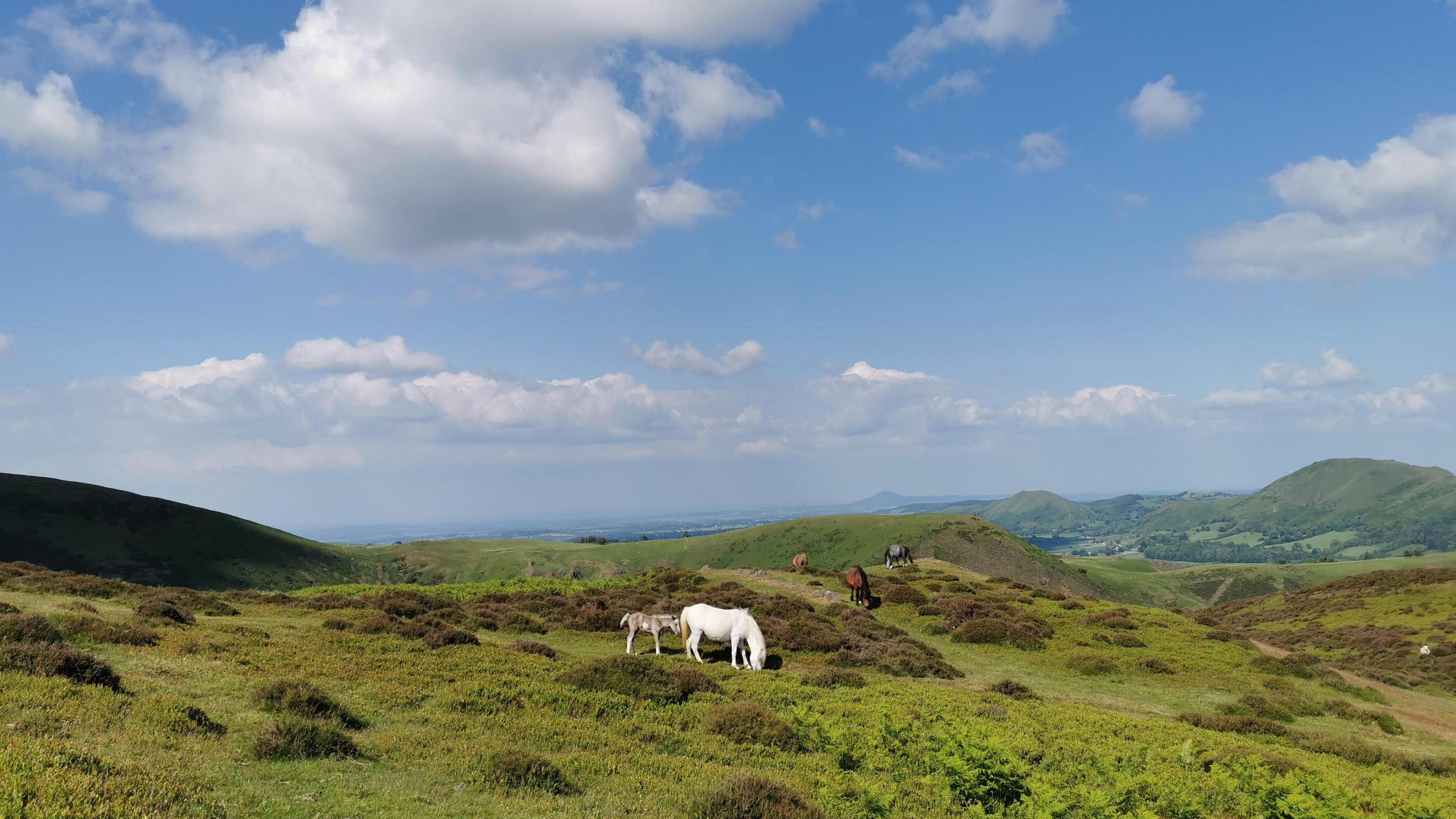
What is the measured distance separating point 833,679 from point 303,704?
14.9m

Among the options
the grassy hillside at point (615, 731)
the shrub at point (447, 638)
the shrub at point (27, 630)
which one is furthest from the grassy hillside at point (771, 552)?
the shrub at point (27, 630)

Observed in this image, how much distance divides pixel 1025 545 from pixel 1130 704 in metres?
124

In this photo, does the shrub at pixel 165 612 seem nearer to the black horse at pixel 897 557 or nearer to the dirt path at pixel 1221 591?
the black horse at pixel 897 557

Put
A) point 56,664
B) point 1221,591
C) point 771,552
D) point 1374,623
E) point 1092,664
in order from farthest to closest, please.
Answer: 1. point 1221,591
2. point 771,552
3. point 1374,623
4. point 1092,664
5. point 56,664

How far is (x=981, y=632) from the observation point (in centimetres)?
3431

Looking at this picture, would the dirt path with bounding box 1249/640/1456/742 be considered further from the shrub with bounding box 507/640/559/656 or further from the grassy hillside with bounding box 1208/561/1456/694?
the shrub with bounding box 507/640/559/656

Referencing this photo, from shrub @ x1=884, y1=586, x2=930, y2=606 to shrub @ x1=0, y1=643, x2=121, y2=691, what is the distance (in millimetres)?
37442

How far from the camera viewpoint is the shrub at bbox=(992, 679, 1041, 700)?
22812 mm

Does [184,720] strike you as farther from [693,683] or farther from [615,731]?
[693,683]

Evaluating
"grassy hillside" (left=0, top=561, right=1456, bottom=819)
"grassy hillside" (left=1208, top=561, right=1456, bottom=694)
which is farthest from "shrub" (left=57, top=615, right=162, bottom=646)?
"grassy hillside" (left=1208, top=561, right=1456, bottom=694)

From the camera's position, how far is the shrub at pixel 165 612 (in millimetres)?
20859

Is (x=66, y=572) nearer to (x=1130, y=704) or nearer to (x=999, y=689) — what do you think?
(x=999, y=689)

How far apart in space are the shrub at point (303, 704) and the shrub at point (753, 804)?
7318mm

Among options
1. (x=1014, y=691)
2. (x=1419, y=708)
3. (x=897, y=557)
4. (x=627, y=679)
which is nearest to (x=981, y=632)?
(x=1014, y=691)
